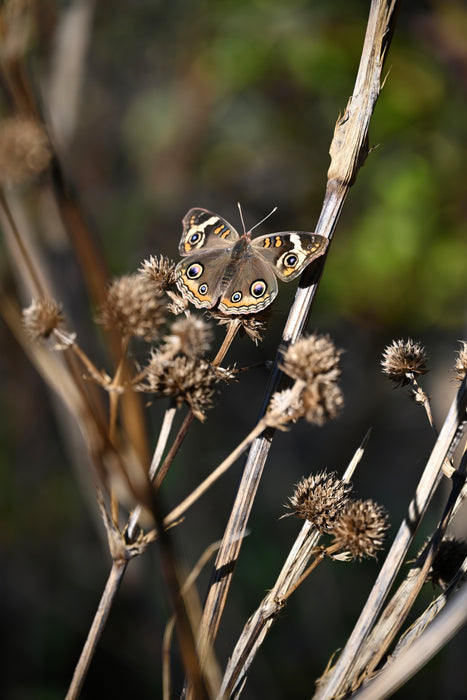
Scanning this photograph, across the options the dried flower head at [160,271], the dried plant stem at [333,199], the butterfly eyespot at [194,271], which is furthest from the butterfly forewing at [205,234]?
the dried plant stem at [333,199]

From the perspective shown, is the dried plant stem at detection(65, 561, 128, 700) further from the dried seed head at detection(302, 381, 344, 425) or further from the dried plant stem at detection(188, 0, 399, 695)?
the dried seed head at detection(302, 381, 344, 425)

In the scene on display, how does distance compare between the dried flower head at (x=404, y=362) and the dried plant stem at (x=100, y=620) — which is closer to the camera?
the dried plant stem at (x=100, y=620)

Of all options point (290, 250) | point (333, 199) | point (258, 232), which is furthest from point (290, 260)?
point (258, 232)

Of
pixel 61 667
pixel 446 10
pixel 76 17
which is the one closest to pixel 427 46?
pixel 446 10

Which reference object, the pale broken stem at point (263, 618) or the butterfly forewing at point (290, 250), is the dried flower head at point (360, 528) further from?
the butterfly forewing at point (290, 250)

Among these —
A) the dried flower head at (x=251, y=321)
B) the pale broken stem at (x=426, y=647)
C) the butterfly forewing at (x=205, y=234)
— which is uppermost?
the butterfly forewing at (x=205, y=234)
